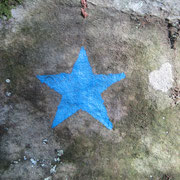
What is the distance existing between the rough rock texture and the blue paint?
0.30ft

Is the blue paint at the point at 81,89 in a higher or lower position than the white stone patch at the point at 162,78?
lower

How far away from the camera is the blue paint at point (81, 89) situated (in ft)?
10.7

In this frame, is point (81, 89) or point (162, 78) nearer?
point (81, 89)

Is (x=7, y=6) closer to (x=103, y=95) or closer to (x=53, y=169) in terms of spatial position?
(x=103, y=95)

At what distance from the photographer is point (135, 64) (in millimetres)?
3475

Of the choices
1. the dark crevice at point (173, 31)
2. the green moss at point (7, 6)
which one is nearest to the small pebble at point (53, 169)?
the green moss at point (7, 6)

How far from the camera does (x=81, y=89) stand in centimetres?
331

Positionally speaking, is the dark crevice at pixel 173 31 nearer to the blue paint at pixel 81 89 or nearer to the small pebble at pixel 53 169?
the blue paint at pixel 81 89

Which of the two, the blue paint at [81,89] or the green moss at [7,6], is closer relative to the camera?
the green moss at [7,6]

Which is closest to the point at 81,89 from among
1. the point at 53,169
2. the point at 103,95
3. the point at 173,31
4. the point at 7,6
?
the point at 103,95

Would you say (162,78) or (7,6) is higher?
(7,6)

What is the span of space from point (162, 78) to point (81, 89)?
5.13ft

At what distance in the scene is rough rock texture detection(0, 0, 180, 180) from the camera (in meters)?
3.16

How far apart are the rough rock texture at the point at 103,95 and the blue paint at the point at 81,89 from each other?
3.6 inches
